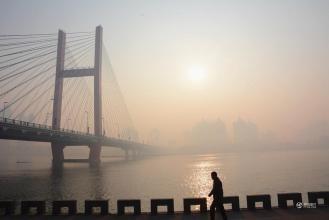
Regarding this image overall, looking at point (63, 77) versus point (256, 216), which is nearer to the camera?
point (256, 216)

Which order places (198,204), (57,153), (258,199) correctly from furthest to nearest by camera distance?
1. (57,153)
2. (198,204)
3. (258,199)

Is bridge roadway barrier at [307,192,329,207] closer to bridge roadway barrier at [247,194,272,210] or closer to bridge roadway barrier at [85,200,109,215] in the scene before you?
bridge roadway barrier at [247,194,272,210]

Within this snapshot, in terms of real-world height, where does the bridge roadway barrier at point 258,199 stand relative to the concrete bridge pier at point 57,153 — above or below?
below

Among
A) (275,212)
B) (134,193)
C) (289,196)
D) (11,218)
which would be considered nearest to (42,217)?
(11,218)

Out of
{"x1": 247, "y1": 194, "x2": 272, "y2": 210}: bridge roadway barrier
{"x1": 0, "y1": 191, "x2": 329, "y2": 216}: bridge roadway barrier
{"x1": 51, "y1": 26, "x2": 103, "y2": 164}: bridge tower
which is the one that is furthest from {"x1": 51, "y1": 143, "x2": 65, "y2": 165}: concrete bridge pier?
{"x1": 247, "y1": 194, "x2": 272, "y2": 210}: bridge roadway barrier

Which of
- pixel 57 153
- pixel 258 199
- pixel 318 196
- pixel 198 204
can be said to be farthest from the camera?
pixel 57 153

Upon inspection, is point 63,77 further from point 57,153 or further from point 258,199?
point 258,199

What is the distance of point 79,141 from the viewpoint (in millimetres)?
85125

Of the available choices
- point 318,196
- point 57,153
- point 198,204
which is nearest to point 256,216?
point 198,204

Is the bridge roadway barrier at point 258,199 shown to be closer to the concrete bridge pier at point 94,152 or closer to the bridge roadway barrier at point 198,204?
the bridge roadway barrier at point 198,204

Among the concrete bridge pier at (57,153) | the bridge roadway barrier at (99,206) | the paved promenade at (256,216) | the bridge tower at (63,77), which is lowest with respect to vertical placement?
the paved promenade at (256,216)

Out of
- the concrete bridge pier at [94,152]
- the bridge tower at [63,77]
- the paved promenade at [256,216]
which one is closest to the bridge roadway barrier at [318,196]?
Answer: the paved promenade at [256,216]

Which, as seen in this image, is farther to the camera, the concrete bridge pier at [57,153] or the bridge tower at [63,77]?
the concrete bridge pier at [57,153]

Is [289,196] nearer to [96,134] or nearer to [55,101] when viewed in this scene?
[55,101]
